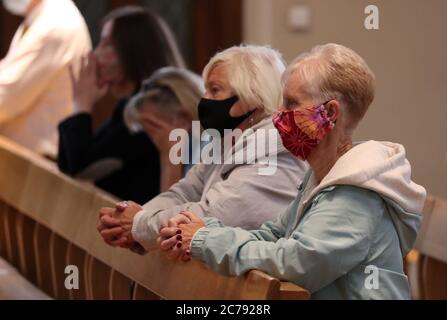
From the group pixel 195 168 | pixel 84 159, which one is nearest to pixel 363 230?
pixel 195 168

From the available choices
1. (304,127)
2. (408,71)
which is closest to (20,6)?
(408,71)

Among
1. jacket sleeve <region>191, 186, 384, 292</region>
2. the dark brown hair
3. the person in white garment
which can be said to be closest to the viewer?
jacket sleeve <region>191, 186, 384, 292</region>

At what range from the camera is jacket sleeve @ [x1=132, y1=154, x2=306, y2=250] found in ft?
7.66

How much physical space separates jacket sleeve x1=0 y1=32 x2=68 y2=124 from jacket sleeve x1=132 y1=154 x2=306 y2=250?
4.73ft

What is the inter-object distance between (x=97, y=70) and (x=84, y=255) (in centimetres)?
83

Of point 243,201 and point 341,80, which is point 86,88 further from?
point 341,80

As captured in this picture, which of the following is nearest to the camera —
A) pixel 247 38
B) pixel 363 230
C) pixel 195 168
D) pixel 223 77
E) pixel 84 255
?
pixel 363 230

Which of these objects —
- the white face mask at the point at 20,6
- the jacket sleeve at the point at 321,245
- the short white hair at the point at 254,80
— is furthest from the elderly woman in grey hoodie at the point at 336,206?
the white face mask at the point at 20,6

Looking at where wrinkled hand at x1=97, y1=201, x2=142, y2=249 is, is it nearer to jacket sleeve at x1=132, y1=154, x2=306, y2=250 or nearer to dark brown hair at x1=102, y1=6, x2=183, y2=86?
jacket sleeve at x1=132, y1=154, x2=306, y2=250

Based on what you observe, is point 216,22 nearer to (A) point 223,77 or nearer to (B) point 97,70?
(B) point 97,70

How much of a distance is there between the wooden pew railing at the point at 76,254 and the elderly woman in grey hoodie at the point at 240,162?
93 mm

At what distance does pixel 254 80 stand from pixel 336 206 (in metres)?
0.59

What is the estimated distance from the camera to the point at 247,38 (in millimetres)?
5680

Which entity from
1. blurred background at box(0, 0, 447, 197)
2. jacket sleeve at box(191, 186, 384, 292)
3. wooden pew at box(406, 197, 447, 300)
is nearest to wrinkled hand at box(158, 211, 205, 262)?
jacket sleeve at box(191, 186, 384, 292)
